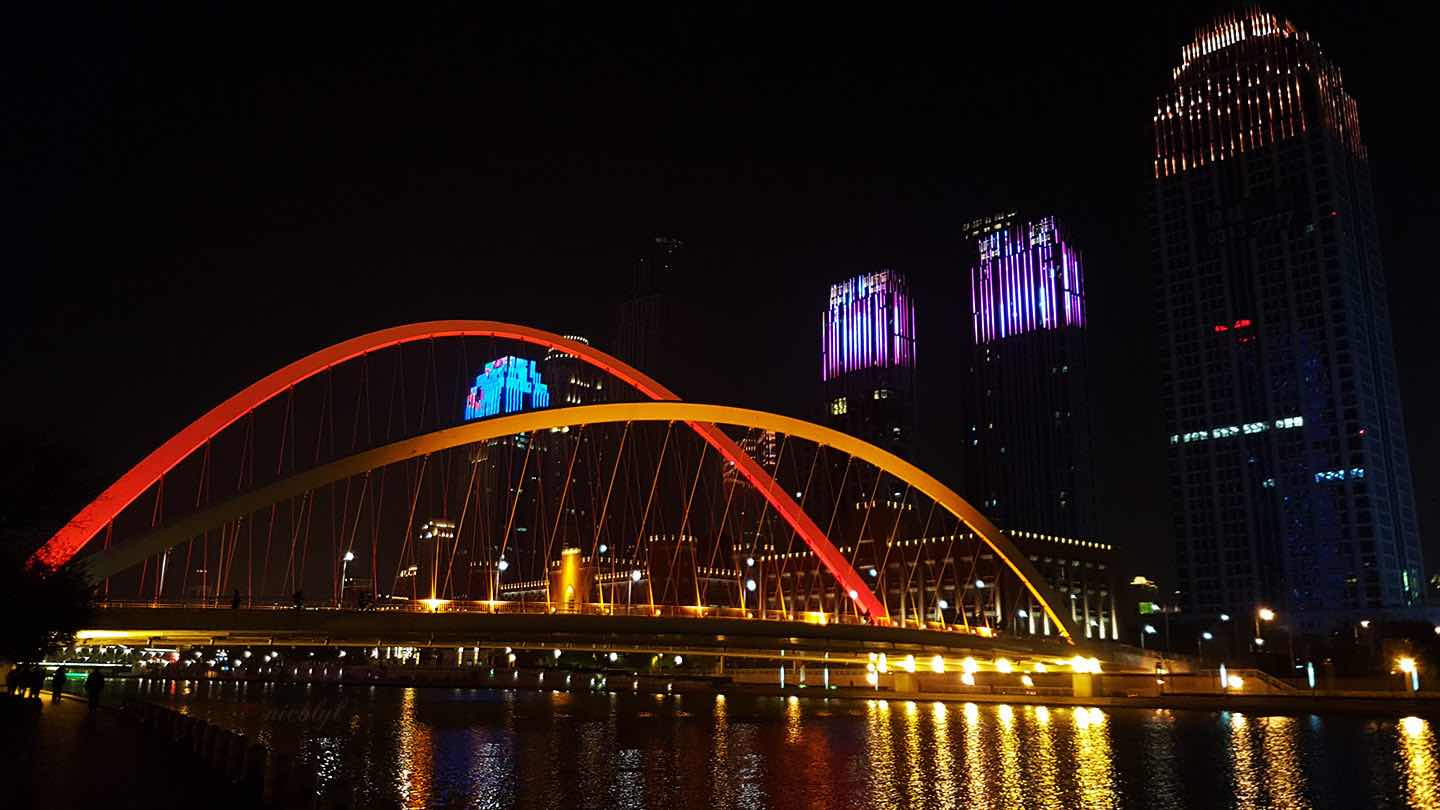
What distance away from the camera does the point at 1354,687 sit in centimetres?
4909

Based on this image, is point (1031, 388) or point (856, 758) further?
point (1031, 388)

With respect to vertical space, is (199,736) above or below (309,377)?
below

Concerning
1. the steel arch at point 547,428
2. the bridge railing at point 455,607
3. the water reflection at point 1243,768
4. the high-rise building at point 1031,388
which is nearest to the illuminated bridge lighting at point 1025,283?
the high-rise building at point 1031,388

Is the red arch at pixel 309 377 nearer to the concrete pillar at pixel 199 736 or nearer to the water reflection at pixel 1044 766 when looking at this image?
the concrete pillar at pixel 199 736

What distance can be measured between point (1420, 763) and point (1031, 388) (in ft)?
493

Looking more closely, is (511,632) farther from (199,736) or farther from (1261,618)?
(1261,618)

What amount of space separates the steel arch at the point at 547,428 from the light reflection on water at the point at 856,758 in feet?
21.2

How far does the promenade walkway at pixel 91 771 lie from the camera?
13898 millimetres

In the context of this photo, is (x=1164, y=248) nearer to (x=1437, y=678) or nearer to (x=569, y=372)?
(x=569, y=372)

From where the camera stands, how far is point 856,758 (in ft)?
84.8

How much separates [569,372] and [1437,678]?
128012 mm

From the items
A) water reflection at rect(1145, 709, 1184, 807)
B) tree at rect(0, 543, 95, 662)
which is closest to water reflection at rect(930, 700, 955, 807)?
water reflection at rect(1145, 709, 1184, 807)

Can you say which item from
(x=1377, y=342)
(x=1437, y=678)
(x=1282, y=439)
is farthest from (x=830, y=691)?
(x=1377, y=342)

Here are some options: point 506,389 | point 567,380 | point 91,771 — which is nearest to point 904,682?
point 91,771
